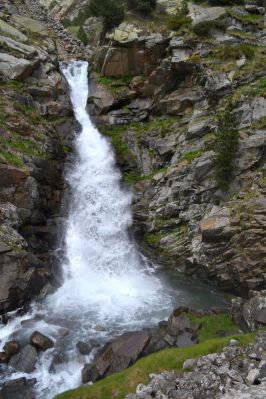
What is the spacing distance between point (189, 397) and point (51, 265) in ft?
48.8

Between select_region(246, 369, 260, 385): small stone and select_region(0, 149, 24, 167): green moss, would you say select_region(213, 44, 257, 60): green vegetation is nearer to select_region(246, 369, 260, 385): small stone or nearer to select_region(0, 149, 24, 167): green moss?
select_region(0, 149, 24, 167): green moss

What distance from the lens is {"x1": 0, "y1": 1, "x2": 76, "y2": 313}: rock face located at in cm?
2388

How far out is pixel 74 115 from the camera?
40.0m

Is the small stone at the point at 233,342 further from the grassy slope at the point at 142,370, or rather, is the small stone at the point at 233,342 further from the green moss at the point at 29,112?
the green moss at the point at 29,112

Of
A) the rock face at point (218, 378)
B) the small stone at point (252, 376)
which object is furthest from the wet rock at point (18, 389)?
the small stone at point (252, 376)

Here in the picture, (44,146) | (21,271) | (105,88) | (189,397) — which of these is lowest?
(189,397)

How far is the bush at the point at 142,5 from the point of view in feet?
141

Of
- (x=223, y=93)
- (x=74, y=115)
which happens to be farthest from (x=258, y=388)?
(x=74, y=115)

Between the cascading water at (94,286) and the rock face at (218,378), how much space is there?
16.1 feet

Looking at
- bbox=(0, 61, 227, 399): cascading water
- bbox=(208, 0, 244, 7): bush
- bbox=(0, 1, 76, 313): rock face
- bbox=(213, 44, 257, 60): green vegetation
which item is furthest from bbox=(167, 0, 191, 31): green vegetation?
bbox=(0, 61, 227, 399): cascading water

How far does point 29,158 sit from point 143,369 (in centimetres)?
1910

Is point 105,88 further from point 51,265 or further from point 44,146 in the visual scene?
point 51,265

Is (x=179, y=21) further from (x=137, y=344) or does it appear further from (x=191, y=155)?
(x=137, y=344)

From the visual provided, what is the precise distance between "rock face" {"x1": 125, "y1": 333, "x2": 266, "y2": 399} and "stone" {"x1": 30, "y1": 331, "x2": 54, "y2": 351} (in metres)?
6.58
